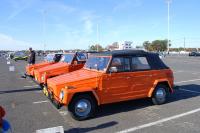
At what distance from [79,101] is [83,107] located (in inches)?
7.8

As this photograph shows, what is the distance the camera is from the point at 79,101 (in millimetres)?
6598

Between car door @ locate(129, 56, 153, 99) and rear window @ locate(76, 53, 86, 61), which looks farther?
rear window @ locate(76, 53, 86, 61)

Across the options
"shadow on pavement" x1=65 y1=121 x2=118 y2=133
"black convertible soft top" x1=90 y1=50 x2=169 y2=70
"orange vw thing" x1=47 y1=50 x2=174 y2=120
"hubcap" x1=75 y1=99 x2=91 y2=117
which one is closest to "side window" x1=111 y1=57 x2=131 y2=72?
"orange vw thing" x1=47 y1=50 x2=174 y2=120

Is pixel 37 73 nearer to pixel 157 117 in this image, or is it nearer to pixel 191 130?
pixel 157 117

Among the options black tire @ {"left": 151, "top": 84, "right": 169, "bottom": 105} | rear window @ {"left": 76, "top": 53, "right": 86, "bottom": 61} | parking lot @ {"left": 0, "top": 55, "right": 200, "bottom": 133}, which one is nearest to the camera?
parking lot @ {"left": 0, "top": 55, "right": 200, "bottom": 133}

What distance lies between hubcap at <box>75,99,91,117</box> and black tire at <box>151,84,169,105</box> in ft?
7.64

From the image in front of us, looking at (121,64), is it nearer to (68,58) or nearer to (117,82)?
(117,82)

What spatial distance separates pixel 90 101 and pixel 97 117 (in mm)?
474

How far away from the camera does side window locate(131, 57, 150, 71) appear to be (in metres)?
7.65

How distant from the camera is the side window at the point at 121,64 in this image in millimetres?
7278

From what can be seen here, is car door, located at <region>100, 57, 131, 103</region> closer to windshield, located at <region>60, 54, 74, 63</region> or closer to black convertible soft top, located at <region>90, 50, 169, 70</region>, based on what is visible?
black convertible soft top, located at <region>90, 50, 169, 70</region>

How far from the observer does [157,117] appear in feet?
22.1

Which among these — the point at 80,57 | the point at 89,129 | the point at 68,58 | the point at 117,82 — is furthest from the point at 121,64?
the point at 68,58

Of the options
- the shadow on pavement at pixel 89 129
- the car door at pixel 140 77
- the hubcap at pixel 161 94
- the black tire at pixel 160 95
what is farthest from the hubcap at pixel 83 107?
the hubcap at pixel 161 94
